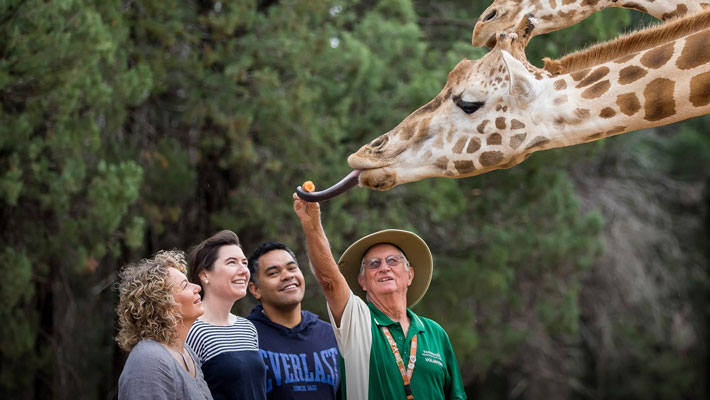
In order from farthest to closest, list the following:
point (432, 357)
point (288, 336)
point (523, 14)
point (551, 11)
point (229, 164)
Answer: point (229, 164) → point (551, 11) → point (523, 14) → point (288, 336) → point (432, 357)

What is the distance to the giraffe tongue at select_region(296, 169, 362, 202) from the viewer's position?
3.73 m

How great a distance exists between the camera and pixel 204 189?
33.3 ft

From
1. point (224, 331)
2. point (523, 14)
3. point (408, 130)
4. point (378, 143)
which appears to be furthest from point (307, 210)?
point (523, 14)

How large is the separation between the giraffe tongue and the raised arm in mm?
104

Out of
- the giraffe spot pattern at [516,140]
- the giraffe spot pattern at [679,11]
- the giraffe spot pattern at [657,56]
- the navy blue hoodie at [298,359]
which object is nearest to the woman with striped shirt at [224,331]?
the navy blue hoodie at [298,359]

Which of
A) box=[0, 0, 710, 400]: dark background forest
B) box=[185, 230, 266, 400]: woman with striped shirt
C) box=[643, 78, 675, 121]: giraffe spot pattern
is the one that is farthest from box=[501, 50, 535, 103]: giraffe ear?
box=[0, 0, 710, 400]: dark background forest

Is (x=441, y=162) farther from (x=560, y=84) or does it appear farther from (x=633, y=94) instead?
(x=633, y=94)

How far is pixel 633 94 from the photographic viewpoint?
376 centimetres

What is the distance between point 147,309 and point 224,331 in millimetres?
719

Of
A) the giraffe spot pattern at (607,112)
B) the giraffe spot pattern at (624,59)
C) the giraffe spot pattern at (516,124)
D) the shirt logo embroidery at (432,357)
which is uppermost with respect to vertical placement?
the giraffe spot pattern at (624,59)

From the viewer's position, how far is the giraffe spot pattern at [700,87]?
3.68m

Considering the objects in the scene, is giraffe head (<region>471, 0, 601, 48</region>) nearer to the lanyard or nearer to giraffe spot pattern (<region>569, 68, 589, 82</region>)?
giraffe spot pattern (<region>569, 68, 589, 82</region>)

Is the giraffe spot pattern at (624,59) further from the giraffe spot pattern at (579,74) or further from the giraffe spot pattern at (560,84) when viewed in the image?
the giraffe spot pattern at (560,84)

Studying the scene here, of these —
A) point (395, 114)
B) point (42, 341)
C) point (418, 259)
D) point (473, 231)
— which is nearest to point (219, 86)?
point (395, 114)
